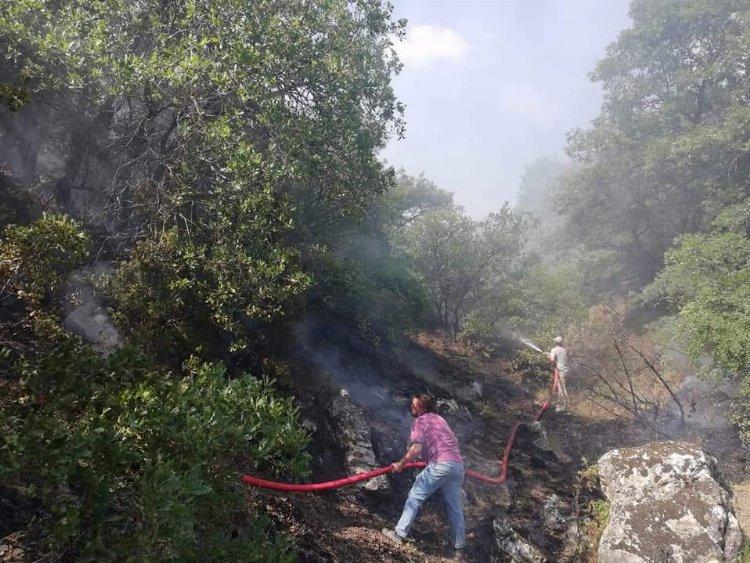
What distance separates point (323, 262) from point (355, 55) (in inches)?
168

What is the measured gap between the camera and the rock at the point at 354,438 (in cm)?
695

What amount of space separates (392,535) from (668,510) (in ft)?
12.7

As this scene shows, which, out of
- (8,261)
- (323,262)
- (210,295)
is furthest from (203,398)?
(323,262)

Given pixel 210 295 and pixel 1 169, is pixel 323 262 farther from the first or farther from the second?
pixel 1 169

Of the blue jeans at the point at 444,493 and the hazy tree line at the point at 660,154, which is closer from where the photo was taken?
the blue jeans at the point at 444,493

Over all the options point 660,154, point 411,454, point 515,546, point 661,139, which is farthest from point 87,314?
point 661,139

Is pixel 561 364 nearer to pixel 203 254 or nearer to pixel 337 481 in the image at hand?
pixel 337 481

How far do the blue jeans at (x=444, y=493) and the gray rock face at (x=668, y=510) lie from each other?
2170mm

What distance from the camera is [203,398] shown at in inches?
159

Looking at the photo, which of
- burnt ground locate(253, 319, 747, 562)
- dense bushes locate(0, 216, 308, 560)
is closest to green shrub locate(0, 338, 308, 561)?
dense bushes locate(0, 216, 308, 560)

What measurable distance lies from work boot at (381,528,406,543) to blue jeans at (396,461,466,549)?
76mm

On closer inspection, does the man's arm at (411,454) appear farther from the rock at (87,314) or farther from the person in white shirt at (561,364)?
the person in white shirt at (561,364)

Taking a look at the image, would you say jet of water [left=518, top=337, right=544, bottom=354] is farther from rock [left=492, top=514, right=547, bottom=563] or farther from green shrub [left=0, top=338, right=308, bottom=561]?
green shrub [left=0, top=338, right=308, bottom=561]

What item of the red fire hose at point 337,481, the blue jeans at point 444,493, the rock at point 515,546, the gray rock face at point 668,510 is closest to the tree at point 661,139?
the gray rock face at point 668,510
